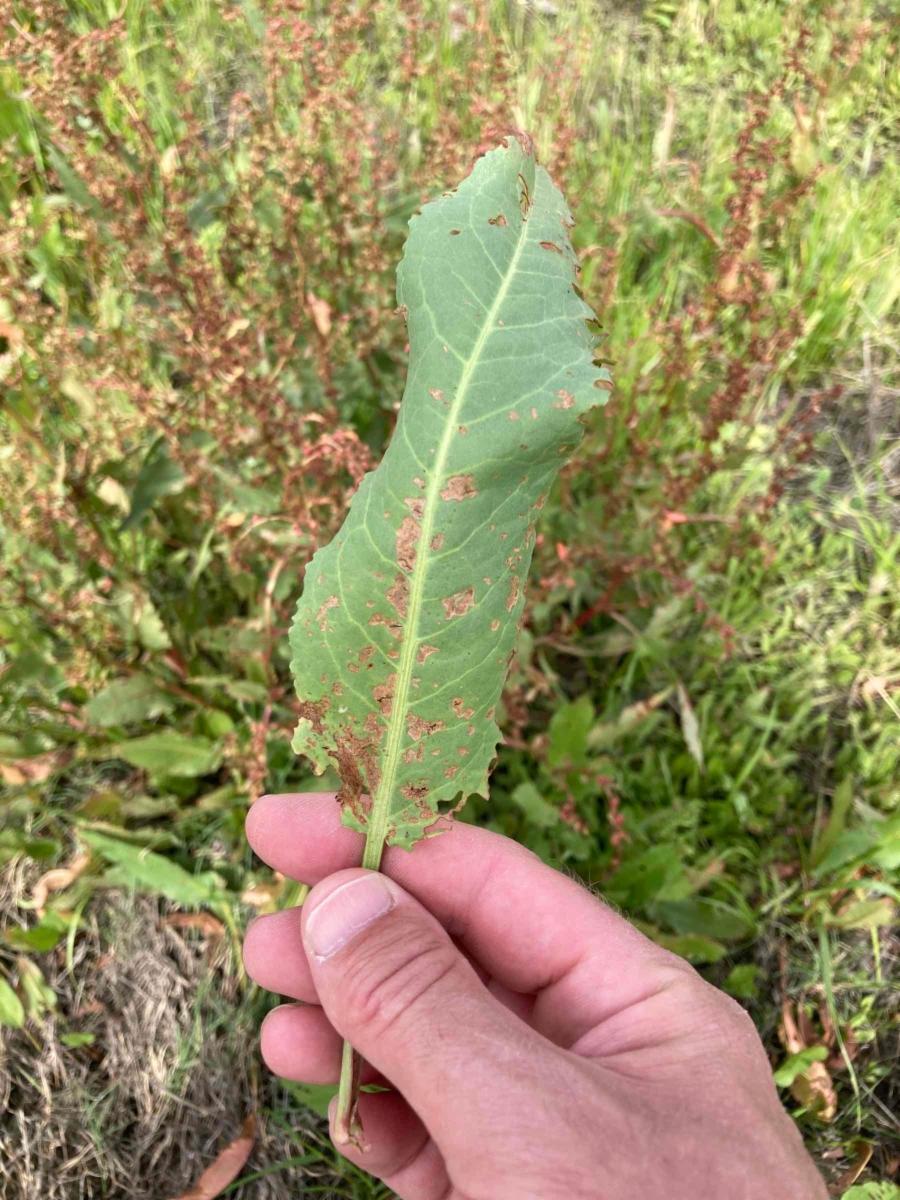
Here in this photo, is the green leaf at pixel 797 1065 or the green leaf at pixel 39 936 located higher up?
the green leaf at pixel 39 936

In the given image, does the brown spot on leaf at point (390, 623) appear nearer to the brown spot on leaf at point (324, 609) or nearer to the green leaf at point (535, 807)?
the brown spot on leaf at point (324, 609)

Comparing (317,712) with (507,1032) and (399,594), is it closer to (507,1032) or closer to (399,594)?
(399,594)

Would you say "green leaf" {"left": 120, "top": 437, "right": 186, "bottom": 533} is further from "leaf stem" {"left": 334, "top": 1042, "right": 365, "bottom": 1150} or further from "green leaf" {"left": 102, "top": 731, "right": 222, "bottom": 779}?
"leaf stem" {"left": 334, "top": 1042, "right": 365, "bottom": 1150}

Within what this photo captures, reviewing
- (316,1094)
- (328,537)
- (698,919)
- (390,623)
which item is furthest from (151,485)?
(698,919)

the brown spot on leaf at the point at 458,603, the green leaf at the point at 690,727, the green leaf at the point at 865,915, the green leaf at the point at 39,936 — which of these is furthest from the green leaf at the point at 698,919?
the green leaf at the point at 39,936

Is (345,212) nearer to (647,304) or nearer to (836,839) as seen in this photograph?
(647,304)

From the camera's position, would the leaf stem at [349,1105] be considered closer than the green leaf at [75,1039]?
Yes
